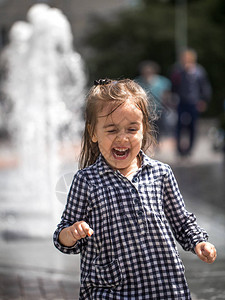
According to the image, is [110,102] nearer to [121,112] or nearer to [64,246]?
[121,112]

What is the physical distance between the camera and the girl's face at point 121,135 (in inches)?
98.5

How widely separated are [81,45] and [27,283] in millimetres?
32158

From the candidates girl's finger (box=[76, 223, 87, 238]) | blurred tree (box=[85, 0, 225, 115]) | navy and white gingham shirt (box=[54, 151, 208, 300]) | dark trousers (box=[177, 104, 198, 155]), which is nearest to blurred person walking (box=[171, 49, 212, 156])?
dark trousers (box=[177, 104, 198, 155])

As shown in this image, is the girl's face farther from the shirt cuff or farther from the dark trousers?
the dark trousers

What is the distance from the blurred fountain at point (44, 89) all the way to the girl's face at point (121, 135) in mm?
4386

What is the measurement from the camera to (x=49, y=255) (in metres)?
5.22

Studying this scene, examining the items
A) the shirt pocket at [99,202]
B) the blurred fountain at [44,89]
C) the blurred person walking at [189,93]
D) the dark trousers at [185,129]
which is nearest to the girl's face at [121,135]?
the shirt pocket at [99,202]

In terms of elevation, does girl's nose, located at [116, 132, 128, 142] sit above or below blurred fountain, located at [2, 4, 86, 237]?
below

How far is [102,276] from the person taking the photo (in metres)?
2.40

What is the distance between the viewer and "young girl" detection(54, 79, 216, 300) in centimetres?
239

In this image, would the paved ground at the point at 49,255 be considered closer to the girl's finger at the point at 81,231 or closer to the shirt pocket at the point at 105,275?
the shirt pocket at the point at 105,275

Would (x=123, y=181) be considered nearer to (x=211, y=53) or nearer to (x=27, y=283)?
(x=27, y=283)

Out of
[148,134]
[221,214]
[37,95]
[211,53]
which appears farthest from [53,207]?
[211,53]

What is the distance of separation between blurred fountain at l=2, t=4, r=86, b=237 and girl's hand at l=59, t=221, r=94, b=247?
14.5 ft
